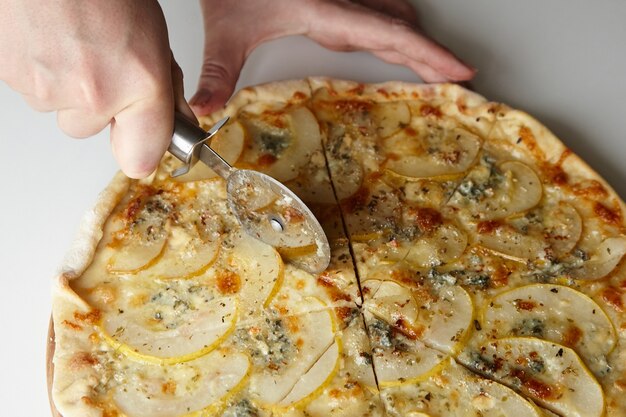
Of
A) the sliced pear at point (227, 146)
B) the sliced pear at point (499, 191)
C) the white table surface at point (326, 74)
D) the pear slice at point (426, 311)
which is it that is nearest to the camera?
the pear slice at point (426, 311)

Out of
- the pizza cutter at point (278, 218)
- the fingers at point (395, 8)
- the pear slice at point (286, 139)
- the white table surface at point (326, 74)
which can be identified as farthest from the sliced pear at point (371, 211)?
the fingers at point (395, 8)

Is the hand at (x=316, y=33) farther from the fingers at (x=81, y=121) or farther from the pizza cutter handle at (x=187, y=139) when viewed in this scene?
the fingers at (x=81, y=121)

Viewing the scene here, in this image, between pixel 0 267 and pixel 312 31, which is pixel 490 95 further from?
pixel 0 267

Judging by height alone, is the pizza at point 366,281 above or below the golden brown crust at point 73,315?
above

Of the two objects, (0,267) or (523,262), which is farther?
(0,267)

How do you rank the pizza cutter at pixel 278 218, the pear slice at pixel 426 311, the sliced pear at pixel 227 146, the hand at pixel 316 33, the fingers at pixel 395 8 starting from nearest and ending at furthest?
the pear slice at pixel 426 311
the pizza cutter at pixel 278 218
the sliced pear at pixel 227 146
the hand at pixel 316 33
the fingers at pixel 395 8

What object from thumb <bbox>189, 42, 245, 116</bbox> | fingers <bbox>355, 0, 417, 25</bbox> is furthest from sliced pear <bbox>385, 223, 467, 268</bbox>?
fingers <bbox>355, 0, 417, 25</bbox>

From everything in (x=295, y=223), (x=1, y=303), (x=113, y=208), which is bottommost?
(x=1, y=303)

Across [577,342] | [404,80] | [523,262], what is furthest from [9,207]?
[577,342]
